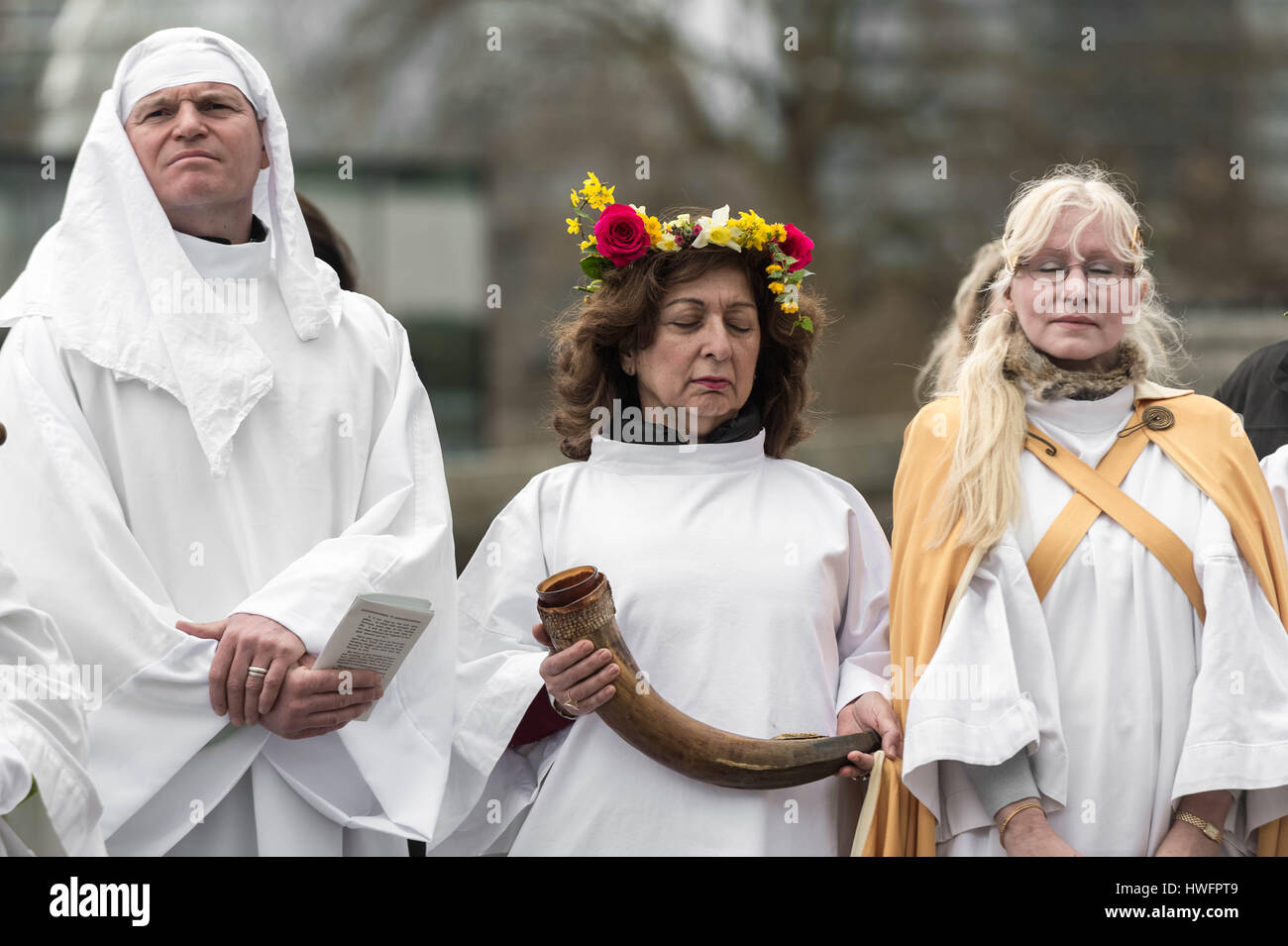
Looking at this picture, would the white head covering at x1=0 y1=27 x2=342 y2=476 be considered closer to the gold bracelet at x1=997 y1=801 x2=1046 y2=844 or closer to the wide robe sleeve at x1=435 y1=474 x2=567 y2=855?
the wide robe sleeve at x1=435 y1=474 x2=567 y2=855

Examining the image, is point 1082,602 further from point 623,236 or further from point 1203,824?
point 623,236

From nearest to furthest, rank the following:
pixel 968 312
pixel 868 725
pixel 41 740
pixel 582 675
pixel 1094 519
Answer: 1. pixel 41 740
2. pixel 582 675
3. pixel 1094 519
4. pixel 868 725
5. pixel 968 312

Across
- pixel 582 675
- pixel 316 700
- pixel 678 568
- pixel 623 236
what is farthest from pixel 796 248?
pixel 316 700

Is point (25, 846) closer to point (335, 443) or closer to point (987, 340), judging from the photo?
point (335, 443)

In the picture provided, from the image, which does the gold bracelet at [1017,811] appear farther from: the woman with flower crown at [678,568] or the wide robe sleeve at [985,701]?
the woman with flower crown at [678,568]

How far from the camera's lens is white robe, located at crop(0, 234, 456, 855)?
428 cm

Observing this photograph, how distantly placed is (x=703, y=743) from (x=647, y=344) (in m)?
1.07

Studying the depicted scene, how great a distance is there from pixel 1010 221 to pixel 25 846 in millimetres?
2850

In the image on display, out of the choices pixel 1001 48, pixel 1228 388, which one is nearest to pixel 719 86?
pixel 1001 48

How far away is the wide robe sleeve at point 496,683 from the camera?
15.2ft

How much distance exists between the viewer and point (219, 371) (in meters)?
4.59

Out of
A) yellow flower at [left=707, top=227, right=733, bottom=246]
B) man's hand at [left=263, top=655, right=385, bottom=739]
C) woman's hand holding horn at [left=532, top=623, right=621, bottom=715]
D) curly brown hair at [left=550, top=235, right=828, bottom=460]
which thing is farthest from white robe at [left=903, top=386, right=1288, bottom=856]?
man's hand at [left=263, top=655, right=385, bottom=739]

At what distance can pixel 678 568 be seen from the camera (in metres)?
4.66

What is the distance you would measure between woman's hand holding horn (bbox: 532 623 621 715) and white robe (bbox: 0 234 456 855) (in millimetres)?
377
